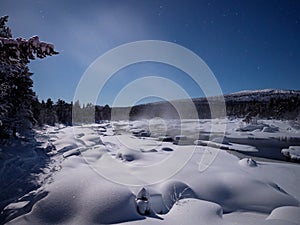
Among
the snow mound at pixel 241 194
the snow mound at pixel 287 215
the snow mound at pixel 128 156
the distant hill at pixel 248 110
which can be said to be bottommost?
the snow mound at pixel 241 194

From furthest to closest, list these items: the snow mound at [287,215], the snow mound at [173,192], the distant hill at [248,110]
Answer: the distant hill at [248,110] < the snow mound at [173,192] < the snow mound at [287,215]

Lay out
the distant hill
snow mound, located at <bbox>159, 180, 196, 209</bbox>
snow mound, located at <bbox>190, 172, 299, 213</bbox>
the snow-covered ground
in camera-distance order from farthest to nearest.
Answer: the distant hill
snow mound, located at <bbox>190, 172, 299, 213</bbox>
snow mound, located at <bbox>159, 180, 196, 209</bbox>
the snow-covered ground

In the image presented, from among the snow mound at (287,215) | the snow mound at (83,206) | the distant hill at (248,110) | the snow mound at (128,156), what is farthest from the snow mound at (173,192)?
the distant hill at (248,110)

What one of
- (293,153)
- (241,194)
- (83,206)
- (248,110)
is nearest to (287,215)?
(241,194)

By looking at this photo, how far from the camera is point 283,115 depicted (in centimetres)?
6938

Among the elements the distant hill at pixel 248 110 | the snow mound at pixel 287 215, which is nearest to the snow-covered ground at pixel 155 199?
the snow mound at pixel 287 215

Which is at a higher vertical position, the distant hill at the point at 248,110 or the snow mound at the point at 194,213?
the distant hill at the point at 248,110

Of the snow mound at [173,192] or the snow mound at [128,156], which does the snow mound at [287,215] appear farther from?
the snow mound at [128,156]

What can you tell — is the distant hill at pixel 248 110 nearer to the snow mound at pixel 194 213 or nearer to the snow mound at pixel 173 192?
the snow mound at pixel 173 192

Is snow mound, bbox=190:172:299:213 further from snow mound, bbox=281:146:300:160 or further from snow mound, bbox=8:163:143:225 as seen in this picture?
snow mound, bbox=281:146:300:160

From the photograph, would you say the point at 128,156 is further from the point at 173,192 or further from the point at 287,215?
the point at 287,215

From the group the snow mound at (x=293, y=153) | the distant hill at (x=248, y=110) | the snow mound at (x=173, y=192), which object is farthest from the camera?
the distant hill at (x=248, y=110)

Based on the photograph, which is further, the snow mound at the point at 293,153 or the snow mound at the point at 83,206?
the snow mound at the point at 293,153

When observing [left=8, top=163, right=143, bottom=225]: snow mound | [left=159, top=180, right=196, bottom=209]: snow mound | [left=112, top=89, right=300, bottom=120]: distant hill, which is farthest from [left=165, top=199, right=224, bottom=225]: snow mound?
[left=112, top=89, right=300, bottom=120]: distant hill
